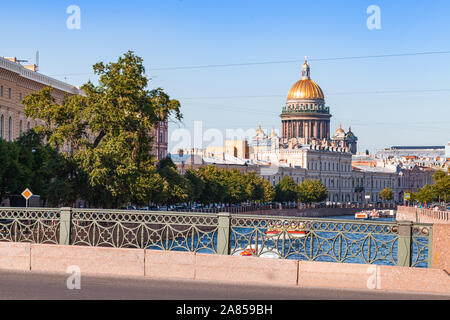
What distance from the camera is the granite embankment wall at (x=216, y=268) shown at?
40.8 ft

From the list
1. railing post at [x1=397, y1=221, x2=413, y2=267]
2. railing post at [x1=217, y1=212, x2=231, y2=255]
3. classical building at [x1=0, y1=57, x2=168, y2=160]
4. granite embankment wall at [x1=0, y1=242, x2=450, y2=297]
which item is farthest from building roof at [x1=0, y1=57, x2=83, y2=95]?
railing post at [x1=397, y1=221, x2=413, y2=267]

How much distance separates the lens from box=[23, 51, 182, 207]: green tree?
40.3 m

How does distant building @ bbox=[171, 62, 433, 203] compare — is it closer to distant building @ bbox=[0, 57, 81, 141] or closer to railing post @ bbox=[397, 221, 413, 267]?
distant building @ bbox=[0, 57, 81, 141]

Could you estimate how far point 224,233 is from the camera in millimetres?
14016

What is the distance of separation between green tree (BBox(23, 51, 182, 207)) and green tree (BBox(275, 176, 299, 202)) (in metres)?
77.8

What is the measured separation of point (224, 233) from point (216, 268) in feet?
2.83

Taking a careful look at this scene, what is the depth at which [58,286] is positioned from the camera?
12547 mm

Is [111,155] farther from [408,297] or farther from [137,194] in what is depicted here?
[408,297]

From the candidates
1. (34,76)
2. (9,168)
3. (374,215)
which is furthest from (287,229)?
(374,215)

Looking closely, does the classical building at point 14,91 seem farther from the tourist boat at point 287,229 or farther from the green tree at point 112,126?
the tourist boat at point 287,229

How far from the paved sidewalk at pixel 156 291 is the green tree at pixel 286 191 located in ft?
352

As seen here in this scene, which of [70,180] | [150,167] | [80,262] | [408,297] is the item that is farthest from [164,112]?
[408,297]
